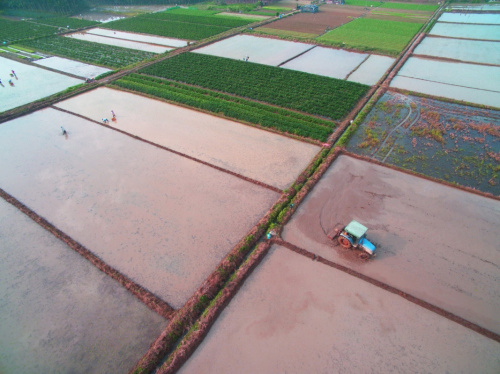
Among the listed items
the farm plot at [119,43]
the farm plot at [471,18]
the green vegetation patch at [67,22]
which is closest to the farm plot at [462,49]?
the farm plot at [471,18]

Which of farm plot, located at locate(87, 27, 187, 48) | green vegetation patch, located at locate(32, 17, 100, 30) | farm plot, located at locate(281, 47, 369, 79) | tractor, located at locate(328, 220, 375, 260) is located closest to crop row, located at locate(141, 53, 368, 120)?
farm plot, located at locate(281, 47, 369, 79)

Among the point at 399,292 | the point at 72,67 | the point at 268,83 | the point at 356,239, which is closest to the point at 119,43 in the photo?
the point at 72,67

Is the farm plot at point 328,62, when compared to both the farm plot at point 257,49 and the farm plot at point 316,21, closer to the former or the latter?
the farm plot at point 257,49

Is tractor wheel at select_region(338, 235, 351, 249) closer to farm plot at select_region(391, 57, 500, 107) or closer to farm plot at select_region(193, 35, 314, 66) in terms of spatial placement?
farm plot at select_region(391, 57, 500, 107)

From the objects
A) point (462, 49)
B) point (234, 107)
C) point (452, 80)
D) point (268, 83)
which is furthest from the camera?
point (462, 49)

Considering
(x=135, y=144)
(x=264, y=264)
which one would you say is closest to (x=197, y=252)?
(x=264, y=264)

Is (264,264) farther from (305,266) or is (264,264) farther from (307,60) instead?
(307,60)

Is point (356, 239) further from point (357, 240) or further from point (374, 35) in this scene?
point (374, 35)
